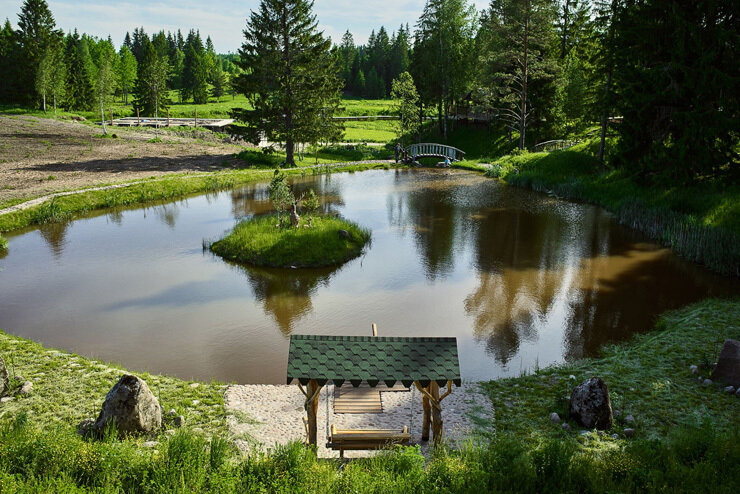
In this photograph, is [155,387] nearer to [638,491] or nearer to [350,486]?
[350,486]

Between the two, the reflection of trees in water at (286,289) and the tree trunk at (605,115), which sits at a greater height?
the tree trunk at (605,115)

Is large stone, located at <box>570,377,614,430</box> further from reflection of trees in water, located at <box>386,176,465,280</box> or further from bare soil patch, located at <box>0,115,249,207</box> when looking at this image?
bare soil patch, located at <box>0,115,249,207</box>

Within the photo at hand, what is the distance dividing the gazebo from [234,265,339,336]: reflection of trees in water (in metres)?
6.19

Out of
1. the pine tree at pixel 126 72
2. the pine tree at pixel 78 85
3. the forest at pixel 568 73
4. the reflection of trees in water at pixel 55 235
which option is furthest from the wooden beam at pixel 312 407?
the pine tree at pixel 126 72

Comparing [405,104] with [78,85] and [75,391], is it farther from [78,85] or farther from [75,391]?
[78,85]

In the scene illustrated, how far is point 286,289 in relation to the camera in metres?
18.2

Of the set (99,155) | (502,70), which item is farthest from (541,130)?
(99,155)

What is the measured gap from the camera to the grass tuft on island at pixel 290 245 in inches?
810

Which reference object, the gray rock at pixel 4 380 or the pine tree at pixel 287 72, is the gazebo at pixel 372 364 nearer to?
the gray rock at pixel 4 380

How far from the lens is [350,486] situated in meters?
7.46

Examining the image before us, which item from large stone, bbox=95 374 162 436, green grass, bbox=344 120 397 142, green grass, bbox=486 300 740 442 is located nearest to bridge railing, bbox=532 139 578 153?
green grass, bbox=344 120 397 142

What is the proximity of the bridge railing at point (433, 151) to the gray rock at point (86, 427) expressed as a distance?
139ft

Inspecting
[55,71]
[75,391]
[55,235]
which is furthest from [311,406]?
[55,71]

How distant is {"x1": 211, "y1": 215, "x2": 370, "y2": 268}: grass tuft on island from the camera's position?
20578 mm
